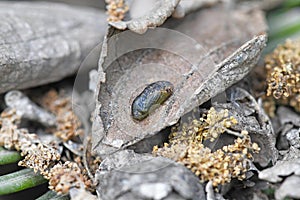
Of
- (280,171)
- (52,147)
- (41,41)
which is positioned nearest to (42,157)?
(52,147)

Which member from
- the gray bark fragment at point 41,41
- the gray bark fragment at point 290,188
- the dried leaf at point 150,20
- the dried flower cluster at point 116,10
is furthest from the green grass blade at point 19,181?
the gray bark fragment at point 290,188

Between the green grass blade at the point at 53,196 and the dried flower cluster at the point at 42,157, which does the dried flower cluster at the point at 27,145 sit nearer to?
the dried flower cluster at the point at 42,157

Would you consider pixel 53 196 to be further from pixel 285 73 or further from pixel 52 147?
pixel 285 73

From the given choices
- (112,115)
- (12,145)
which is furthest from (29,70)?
(112,115)

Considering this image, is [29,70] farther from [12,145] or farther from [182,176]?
[182,176]

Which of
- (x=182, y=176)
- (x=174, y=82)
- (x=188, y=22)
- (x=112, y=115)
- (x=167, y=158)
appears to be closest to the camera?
(x=182, y=176)

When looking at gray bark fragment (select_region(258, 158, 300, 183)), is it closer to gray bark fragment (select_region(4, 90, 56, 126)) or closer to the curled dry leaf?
the curled dry leaf
